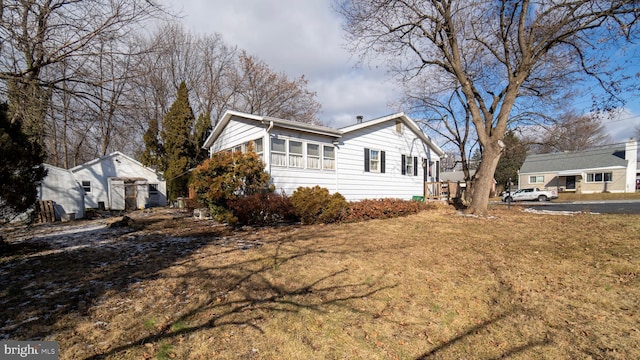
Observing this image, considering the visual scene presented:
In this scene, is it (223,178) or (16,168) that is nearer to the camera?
(16,168)

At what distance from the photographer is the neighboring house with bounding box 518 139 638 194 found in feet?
90.9

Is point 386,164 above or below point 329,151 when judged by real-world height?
below

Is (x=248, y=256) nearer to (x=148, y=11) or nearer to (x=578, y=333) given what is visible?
(x=578, y=333)

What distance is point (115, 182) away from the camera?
18156mm

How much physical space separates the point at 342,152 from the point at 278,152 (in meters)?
3.35

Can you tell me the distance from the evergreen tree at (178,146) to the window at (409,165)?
13717 mm

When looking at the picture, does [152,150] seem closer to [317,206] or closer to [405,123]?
[317,206]

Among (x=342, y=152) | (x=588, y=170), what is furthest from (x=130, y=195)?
(x=588, y=170)

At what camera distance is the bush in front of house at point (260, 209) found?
29.1 feet

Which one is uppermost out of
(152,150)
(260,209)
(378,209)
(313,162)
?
(152,150)

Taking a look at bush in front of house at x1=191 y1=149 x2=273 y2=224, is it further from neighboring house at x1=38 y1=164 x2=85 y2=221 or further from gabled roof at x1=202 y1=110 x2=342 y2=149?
neighboring house at x1=38 y1=164 x2=85 y2=221

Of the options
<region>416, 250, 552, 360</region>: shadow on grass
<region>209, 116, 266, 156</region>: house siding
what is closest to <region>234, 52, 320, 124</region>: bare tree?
<region>209, 116, 266, 156</region>: house siding

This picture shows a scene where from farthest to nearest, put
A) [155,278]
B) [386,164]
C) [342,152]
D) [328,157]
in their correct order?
[386,164], [342,152], [328,157], [155,278]

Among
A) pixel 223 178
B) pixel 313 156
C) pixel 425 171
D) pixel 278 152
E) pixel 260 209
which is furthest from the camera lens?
pixel 425 171
